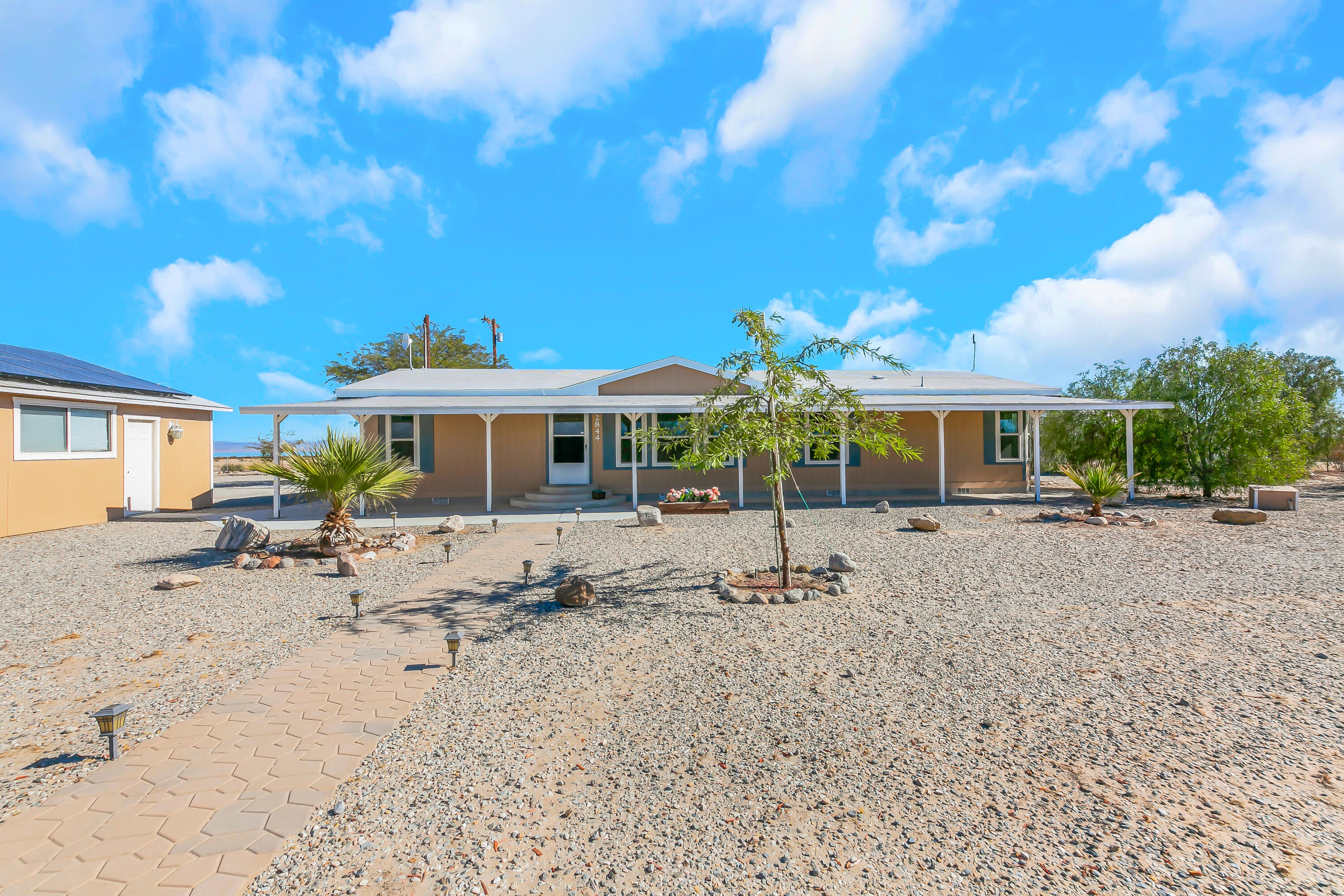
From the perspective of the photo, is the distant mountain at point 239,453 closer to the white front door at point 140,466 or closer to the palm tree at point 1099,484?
the white front door at point 140,466

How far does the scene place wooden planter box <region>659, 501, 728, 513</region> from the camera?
12.3 m

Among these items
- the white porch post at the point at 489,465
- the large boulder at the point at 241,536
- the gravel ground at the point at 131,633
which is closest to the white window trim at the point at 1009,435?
the white porch post at the point at 489,465

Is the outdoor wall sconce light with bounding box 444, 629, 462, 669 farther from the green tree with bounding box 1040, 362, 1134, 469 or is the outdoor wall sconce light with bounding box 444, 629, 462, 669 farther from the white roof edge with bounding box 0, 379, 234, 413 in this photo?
the green tree with bounding box 1040, 362, 1134, 469

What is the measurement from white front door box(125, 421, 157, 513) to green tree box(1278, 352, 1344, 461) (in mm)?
33999

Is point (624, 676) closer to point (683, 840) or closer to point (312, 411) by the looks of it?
point (683, 840)

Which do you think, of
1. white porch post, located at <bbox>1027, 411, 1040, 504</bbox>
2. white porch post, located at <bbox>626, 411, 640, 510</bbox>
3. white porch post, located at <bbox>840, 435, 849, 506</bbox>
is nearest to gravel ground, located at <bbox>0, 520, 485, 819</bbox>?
white porch post, located at <bbox>626, 411, 640, 510</bbox>

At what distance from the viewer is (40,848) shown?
8.13ft

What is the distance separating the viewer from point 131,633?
5.23 meters

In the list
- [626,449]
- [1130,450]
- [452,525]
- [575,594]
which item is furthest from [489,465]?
[1130,450]

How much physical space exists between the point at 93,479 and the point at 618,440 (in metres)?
11.0

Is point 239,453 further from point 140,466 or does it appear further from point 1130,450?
point 1130,450

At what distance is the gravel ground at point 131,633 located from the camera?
135 inches

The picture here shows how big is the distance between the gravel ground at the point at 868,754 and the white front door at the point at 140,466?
41.6 ft

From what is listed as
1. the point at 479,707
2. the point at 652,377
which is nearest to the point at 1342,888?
the point at 479,707
